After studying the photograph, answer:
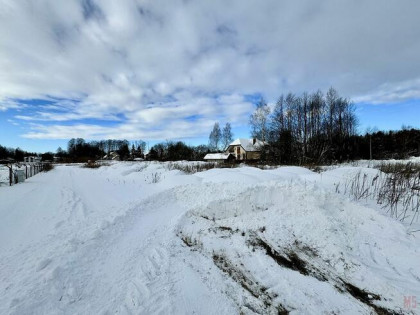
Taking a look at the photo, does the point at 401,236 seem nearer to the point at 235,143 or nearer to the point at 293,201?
the point at 293,201

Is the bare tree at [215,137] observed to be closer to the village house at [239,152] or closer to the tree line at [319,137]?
the village house at [239,152]

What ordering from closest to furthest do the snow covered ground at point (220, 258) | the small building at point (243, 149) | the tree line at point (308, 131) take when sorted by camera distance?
the snow covered ground at point (220, 258), the tree line at point (308, 131), the small building at point (243, 149)

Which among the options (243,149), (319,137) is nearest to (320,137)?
(319,137)

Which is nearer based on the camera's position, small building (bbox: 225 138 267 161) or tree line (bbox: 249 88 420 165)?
tree line (bbox: 249 88 420 165)

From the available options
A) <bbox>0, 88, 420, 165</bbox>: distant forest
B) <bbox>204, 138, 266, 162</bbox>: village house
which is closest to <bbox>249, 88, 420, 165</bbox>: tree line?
<bbox>0, 88, 420, 165</bbox>: distant forest

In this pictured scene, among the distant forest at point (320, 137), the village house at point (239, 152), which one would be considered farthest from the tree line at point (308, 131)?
the village house at point (239, 152)

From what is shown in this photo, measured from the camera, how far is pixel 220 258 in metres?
4.26

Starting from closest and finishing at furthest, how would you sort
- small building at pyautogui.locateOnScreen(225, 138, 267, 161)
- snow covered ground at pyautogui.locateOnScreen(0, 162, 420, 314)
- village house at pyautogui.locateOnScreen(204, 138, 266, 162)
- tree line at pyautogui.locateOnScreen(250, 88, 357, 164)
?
snow covered ground at pyautogui.locateOnScreen(0, 162, 420, 314)
tree line at pyautogui.locateOnScreen(250, 88, 357, 164)
village house at pyautogui.locateOnScreen(204, 138, 266, 162)
small building at pyautogui.locateOnScreen(225, 138, 267, 161)

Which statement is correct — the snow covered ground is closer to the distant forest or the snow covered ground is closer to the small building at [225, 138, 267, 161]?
the distant forest

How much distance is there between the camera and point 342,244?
437cm

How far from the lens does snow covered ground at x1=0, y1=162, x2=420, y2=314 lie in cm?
299

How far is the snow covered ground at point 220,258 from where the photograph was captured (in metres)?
2.99

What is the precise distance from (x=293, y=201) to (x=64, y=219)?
615 centimetres

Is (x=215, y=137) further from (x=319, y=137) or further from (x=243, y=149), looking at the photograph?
(x=319, y=137)
